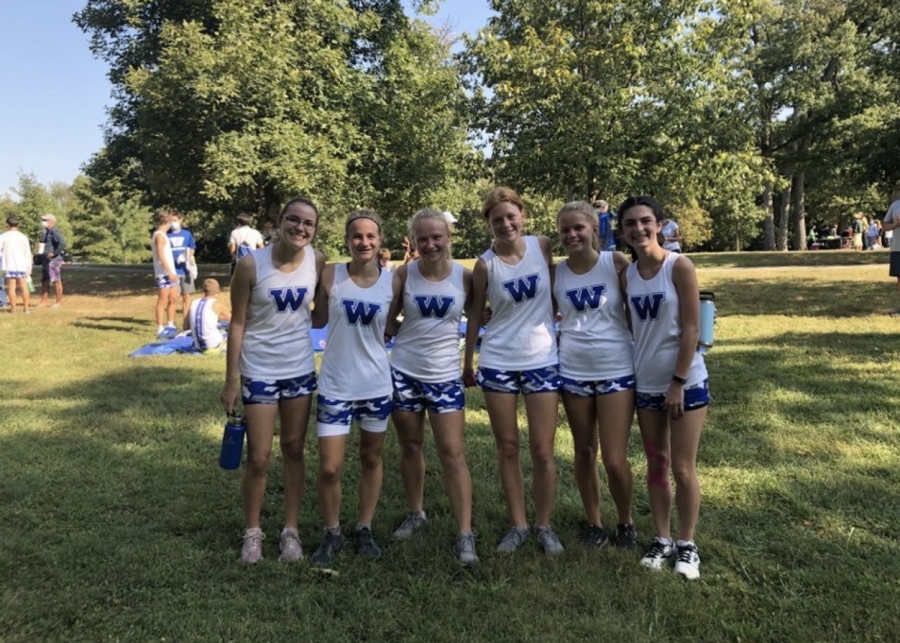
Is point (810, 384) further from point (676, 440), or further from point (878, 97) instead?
point (878, 97)

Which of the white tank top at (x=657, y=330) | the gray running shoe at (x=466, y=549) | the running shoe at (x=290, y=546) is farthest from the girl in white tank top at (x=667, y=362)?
the running shoe at (x=290, y=546)

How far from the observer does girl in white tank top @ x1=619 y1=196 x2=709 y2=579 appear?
116 inches

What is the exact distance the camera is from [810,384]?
619 centimetres

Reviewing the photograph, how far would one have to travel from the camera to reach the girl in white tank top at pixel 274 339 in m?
3.17

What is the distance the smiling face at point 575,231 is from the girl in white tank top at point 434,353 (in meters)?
0.57

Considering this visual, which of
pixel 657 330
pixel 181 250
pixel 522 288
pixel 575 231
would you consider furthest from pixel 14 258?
pixel 657 330

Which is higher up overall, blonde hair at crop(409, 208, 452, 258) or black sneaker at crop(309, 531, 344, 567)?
blonde hair at crop(409, 208, 452, 258)

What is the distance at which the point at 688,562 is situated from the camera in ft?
10.3

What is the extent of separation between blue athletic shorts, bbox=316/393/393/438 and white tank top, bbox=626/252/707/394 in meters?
1.31

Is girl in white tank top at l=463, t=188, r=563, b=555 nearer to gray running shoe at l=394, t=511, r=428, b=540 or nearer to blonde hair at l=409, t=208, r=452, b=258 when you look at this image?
blonde hair at l=409, t=208, r=452, b=258

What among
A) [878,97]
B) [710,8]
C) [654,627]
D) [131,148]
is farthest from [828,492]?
[878,97]

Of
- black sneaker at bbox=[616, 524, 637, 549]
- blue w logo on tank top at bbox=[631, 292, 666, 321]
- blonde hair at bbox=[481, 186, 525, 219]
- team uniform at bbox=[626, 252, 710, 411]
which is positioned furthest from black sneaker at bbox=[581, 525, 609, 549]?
blonde hair at bbox=[481, 186, 525, 219]

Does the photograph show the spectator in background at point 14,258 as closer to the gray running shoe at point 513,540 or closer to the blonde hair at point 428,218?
the blonde hair at point 428,218

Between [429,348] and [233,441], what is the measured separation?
1151 mm
